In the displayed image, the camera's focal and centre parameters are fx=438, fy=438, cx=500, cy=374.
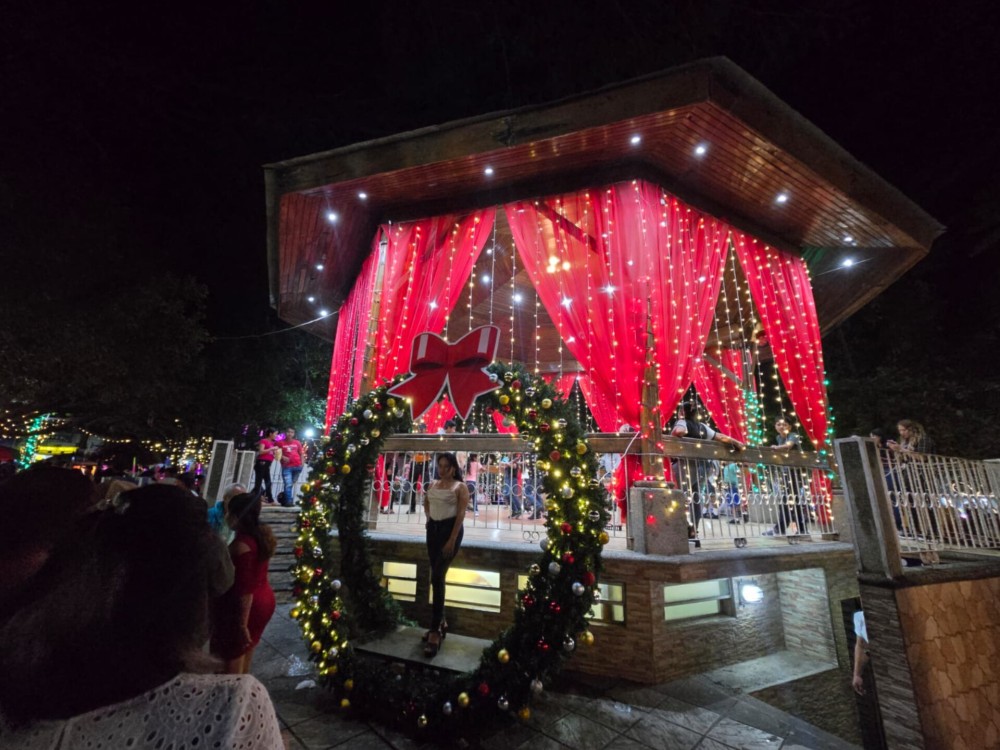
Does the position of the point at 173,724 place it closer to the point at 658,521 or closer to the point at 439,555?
the point at 439,555

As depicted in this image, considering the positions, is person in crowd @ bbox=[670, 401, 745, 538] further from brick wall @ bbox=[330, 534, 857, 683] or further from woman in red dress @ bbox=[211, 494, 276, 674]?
woman in red dress @ bbox=[211, 494, 276, 674]

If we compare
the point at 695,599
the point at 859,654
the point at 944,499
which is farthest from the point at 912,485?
the point at 695,599

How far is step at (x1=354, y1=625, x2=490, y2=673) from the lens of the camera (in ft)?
12.6

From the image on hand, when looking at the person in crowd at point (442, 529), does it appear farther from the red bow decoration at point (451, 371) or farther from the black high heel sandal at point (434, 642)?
the red bow decoration at point (451, 371)

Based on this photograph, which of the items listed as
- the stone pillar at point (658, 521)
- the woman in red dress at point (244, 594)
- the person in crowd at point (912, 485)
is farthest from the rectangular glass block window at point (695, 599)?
the woman in red dress at point (244, 594)

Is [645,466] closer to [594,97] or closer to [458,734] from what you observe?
[458,734]

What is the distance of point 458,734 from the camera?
3.25m

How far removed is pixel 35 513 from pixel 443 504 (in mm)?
3268

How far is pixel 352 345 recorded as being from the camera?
905 centimetres

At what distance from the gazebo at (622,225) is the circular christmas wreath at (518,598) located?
1.77 m

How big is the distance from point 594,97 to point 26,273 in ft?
43.4

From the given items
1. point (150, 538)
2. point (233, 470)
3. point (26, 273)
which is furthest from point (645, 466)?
point (26, 273)

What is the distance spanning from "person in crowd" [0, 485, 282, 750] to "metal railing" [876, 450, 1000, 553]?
6216mm

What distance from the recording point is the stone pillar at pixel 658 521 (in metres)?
4.56
